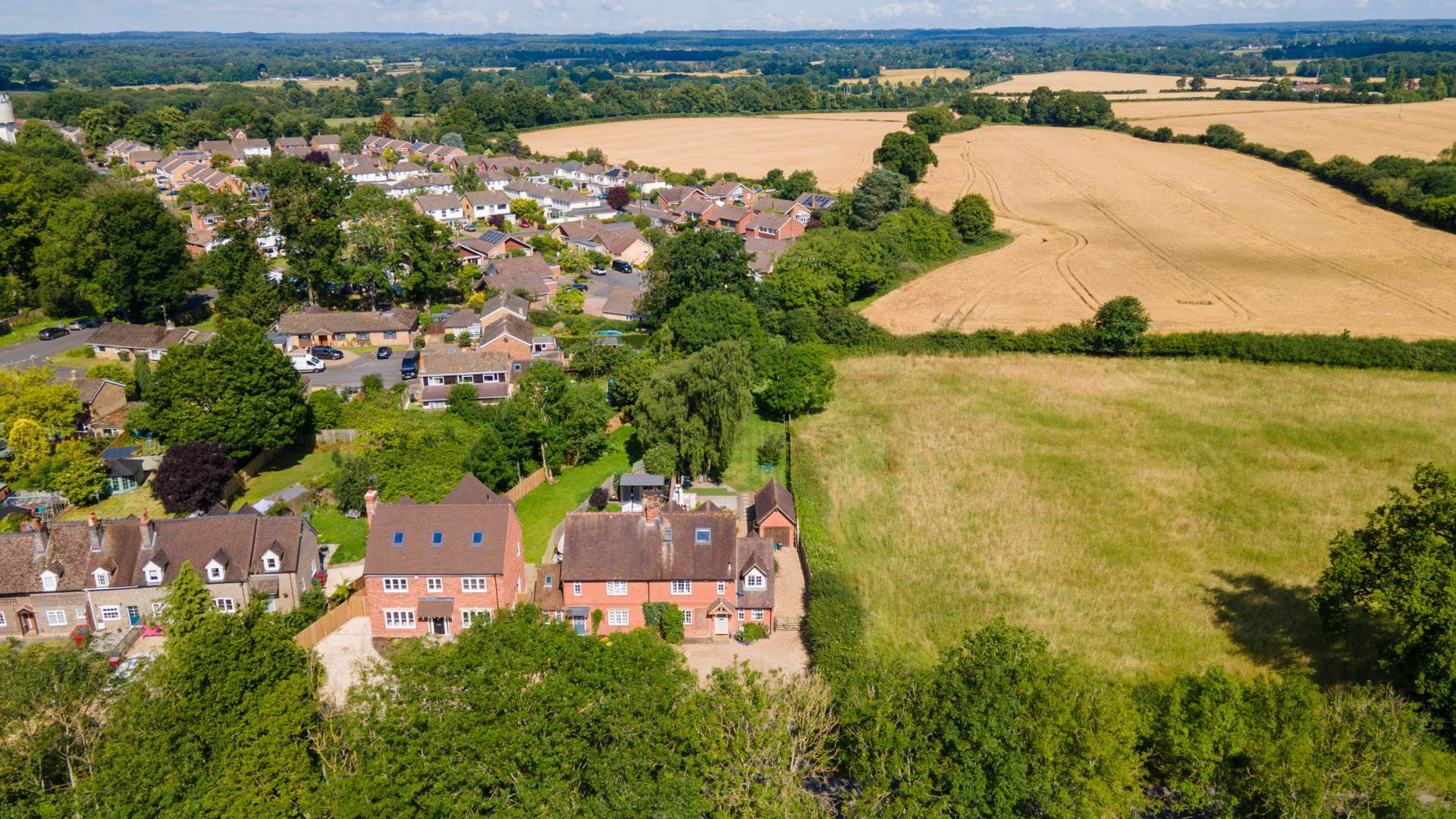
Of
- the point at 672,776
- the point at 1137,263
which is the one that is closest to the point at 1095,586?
the point at 672,776

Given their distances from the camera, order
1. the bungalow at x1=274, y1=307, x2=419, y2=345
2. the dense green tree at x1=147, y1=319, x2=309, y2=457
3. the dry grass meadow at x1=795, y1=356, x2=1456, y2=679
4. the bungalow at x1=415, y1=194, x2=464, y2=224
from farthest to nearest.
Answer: the bungalow at x1=415, y1=194, x2=464, y2=224, the bungalow at x1=274, y1=307, x2=419, y2=345, the dense green tree at x1=147, y1=319, x2=309, y2=457, the dry grass meadow at x1=795, y1=356, x2=1456, y2=679

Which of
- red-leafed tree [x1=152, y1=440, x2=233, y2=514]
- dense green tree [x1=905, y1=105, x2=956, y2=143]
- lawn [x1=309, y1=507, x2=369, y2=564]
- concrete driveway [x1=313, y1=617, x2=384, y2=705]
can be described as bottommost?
concrete driveway [x1=313, y1=617, x2=384, y2=705]

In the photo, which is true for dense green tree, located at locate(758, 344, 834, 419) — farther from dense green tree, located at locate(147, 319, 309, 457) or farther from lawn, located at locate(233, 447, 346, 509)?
dense green tree, located at locate(147, 319, 309, 457)

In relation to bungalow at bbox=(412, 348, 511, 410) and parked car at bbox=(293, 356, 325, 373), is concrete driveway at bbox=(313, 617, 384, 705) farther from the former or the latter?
parked car at bbox=(293, 356, 325, 373)

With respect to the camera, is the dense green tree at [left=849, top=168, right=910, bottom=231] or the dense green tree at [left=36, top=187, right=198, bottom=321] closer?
the dense green tree at [left=36, top=187, right=198, bottom=321]

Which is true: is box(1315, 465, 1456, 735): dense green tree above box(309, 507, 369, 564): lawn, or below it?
above

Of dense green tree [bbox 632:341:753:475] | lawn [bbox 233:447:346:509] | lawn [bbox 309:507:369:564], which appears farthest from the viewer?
dense green tree [bbox 632:341:753:475]

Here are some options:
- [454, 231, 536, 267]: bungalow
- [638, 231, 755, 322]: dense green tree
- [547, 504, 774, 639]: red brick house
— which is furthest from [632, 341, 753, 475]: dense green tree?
[454, 231, 536, 267]: bungalow

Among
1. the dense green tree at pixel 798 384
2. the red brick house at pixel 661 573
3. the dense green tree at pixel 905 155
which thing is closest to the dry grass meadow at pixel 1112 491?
the dense green tree at pixel 798 384

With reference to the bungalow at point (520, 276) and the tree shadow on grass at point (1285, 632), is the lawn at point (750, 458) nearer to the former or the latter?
the tree shadow on grass at point (1285, 632)
